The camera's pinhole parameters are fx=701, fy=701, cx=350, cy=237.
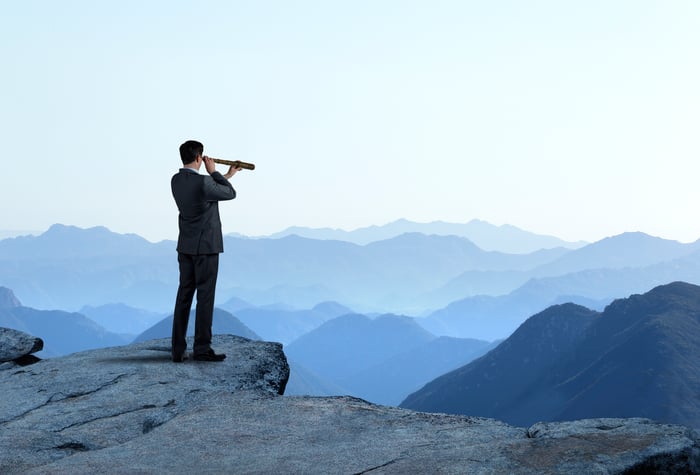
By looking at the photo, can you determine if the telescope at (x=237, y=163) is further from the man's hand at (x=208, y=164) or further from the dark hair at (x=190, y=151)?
the dark hair at (x=190, y=151)

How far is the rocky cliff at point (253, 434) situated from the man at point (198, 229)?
3.17 ft

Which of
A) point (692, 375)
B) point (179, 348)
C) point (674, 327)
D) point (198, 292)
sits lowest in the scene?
point (179, 348)

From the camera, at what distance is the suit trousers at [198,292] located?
1120 cm

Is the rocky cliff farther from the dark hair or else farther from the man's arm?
the dark hair

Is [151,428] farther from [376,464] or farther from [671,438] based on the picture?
[671,438]

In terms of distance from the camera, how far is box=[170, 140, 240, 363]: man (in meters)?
10.9

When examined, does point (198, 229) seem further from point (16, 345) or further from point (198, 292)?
point (16, 345)

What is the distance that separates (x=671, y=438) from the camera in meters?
6.13

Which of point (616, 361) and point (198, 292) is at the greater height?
point (616, 361)

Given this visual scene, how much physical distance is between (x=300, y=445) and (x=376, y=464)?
1.15 m

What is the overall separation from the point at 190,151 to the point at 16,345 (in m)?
6.58

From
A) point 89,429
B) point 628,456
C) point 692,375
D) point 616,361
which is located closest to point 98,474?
point 89,429

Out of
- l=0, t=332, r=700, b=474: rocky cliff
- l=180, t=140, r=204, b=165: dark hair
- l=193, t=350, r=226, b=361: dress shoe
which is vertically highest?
l=180, t=140, r=204, b=165: dark hair

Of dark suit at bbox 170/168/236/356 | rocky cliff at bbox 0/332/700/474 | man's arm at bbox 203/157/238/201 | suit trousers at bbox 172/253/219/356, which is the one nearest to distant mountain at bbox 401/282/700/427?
suit trousers at bbox 172/253/219/356
